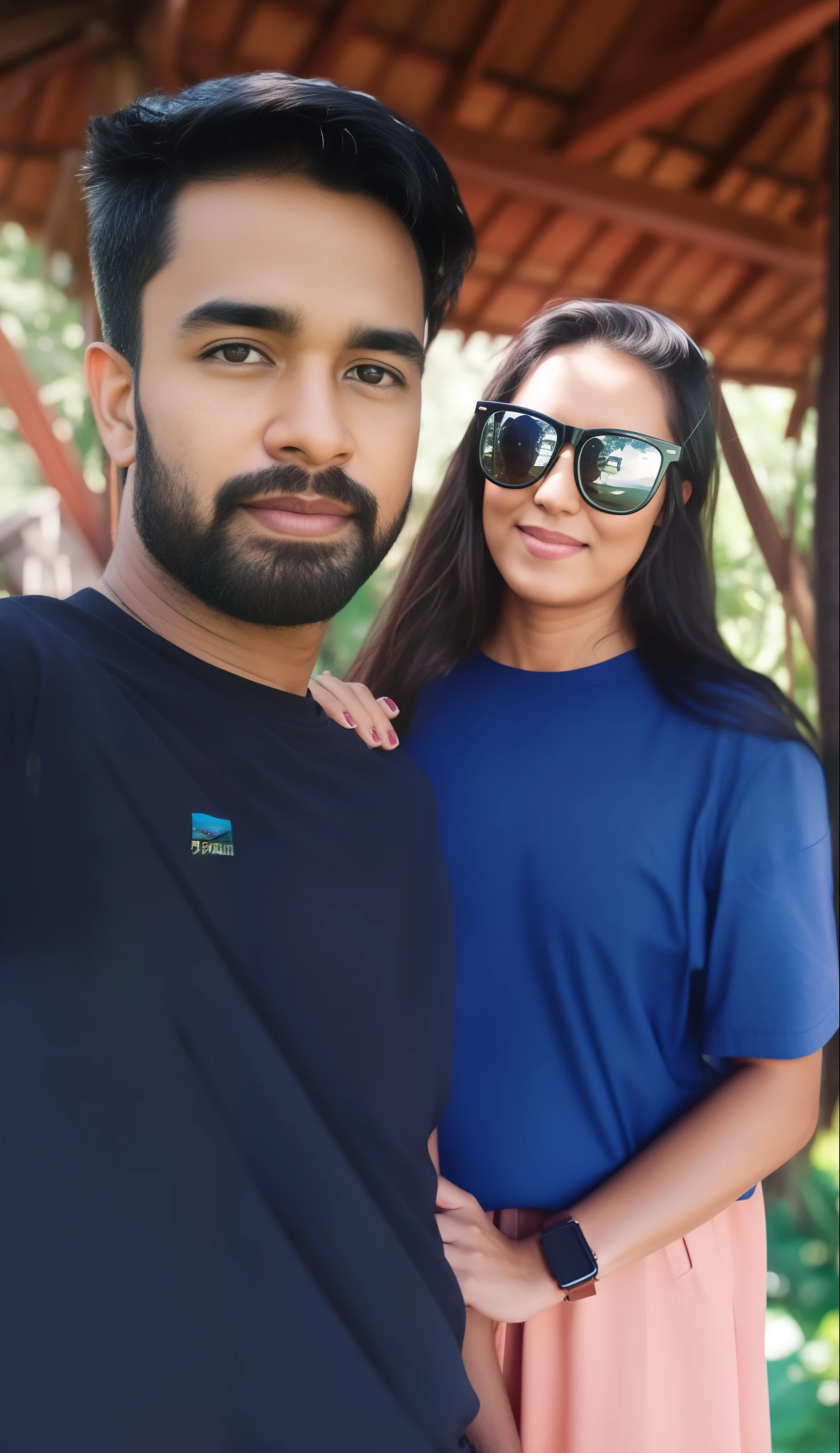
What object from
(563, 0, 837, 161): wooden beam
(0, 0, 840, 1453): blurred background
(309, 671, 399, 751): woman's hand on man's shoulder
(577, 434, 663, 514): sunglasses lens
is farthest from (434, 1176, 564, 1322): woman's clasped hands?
(563, 0, 837, 161): wooden beam

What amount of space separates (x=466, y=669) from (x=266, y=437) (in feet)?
2.50

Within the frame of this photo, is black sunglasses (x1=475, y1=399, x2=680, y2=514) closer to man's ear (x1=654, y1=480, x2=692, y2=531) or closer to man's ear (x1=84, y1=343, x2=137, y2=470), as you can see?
man's ear (x1=654, y1=480, x2=692, y2=531)

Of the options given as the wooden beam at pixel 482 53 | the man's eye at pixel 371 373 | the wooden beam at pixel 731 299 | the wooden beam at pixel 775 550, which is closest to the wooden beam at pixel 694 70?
the wooden beam at pixel 482 53

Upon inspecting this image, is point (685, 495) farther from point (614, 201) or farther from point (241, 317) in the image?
point (614, 201)

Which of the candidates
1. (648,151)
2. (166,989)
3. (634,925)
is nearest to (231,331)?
(166,989)

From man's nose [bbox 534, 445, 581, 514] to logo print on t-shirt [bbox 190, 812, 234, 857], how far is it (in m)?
0.69

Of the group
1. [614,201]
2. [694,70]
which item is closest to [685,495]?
[694,70]

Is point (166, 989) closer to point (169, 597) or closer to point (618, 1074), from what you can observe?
point (169, 597)

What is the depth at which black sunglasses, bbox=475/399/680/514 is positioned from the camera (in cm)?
144

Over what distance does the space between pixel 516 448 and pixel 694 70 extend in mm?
3221

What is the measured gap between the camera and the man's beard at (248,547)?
987 millimetres

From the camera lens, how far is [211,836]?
96 centimetres

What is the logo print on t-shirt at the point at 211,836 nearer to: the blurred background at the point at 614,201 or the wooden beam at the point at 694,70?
the blurred background at the point at 614,201

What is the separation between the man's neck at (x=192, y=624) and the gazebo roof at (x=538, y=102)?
267 cm
